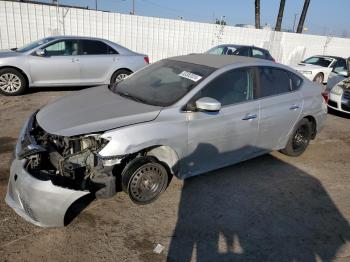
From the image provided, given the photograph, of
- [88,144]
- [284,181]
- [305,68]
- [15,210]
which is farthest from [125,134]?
[305,68]

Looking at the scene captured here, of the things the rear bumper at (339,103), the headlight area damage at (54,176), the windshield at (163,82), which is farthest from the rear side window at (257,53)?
the headlight area damage at (54,176)

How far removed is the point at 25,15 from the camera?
1160cm

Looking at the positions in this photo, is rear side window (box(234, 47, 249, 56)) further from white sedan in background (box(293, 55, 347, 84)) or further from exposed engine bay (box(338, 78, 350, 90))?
exposed engine bay (box(338, 78, 350, 90))

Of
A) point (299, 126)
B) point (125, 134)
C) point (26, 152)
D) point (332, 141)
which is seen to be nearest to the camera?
point (26, 152)

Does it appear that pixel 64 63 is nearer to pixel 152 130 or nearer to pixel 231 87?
pixel 231 87

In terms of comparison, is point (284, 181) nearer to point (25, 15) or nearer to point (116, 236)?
point (116, 236)

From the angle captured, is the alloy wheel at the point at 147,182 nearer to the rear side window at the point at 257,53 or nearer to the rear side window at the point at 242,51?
the rear side window at the point at 242,51

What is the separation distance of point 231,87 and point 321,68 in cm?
1123

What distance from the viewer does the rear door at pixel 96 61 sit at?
8.59 meters

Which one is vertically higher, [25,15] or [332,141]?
[25,15]

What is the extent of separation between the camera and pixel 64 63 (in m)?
8.24

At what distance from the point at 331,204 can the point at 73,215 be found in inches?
120

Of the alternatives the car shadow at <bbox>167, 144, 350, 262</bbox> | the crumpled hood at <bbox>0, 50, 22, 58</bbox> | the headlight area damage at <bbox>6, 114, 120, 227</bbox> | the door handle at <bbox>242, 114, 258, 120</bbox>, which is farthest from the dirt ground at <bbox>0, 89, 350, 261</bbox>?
the crumpled hood at <bbox>0, 50, 22, 58</bbox>

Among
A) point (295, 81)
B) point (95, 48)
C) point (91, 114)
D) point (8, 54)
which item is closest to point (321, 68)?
point (95, 48)
